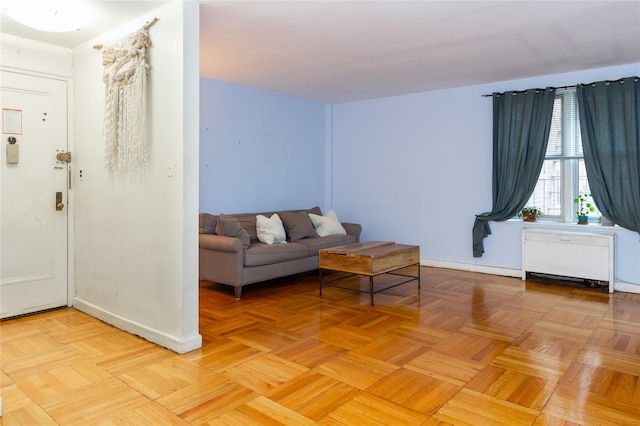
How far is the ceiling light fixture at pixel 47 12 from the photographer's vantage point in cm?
282

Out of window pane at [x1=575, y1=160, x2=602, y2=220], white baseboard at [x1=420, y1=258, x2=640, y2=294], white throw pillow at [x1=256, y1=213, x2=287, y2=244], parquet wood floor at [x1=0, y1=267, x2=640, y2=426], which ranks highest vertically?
window pane at [x1=575, y1=160, x2=602, y2=220]

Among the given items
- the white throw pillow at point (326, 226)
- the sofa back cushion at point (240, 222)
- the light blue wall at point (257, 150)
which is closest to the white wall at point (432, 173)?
the light blue wall at point (257, 150)

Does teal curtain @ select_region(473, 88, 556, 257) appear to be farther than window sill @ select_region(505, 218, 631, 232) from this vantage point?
Yes

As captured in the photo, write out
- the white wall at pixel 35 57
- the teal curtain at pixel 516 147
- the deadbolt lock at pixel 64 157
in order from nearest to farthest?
the white wall at pixel 35 57 < the deadbolt lock at pixel 64 157 < the teal curtain at pixel 516 147

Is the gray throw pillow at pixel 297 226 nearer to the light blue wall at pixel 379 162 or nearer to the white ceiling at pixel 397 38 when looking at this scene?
the light blue wall at pixel 379 162

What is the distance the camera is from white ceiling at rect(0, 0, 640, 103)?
321 centimetres

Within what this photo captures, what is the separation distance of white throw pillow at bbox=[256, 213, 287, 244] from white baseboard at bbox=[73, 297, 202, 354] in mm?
1825

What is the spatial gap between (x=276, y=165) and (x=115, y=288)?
3.19 meters

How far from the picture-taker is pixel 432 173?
19.8 ft

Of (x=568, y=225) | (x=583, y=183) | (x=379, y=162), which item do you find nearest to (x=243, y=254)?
(x=379, y=162)

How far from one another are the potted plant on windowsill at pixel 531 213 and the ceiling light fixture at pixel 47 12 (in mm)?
4829

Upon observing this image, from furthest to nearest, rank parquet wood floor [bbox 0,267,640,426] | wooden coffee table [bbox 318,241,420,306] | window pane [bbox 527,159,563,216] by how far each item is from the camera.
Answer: window pane [bbox 527,159,563,216] < wooden coffee table [bbox 318,241,420,306] < parquet wood floor [bbox 0,267,640,426]

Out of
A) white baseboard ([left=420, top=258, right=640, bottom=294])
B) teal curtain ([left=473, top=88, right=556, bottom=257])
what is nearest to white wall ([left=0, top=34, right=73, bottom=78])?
teal curtain ([left=473, top=88, right=556, bottom=257])

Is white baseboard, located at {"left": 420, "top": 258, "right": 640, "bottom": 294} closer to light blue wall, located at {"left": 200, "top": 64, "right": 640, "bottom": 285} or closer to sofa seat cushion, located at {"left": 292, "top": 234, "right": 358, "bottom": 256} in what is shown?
light blue wall, located at {"left": 200, "top": 64, "right": 640, "bottom": 285}
